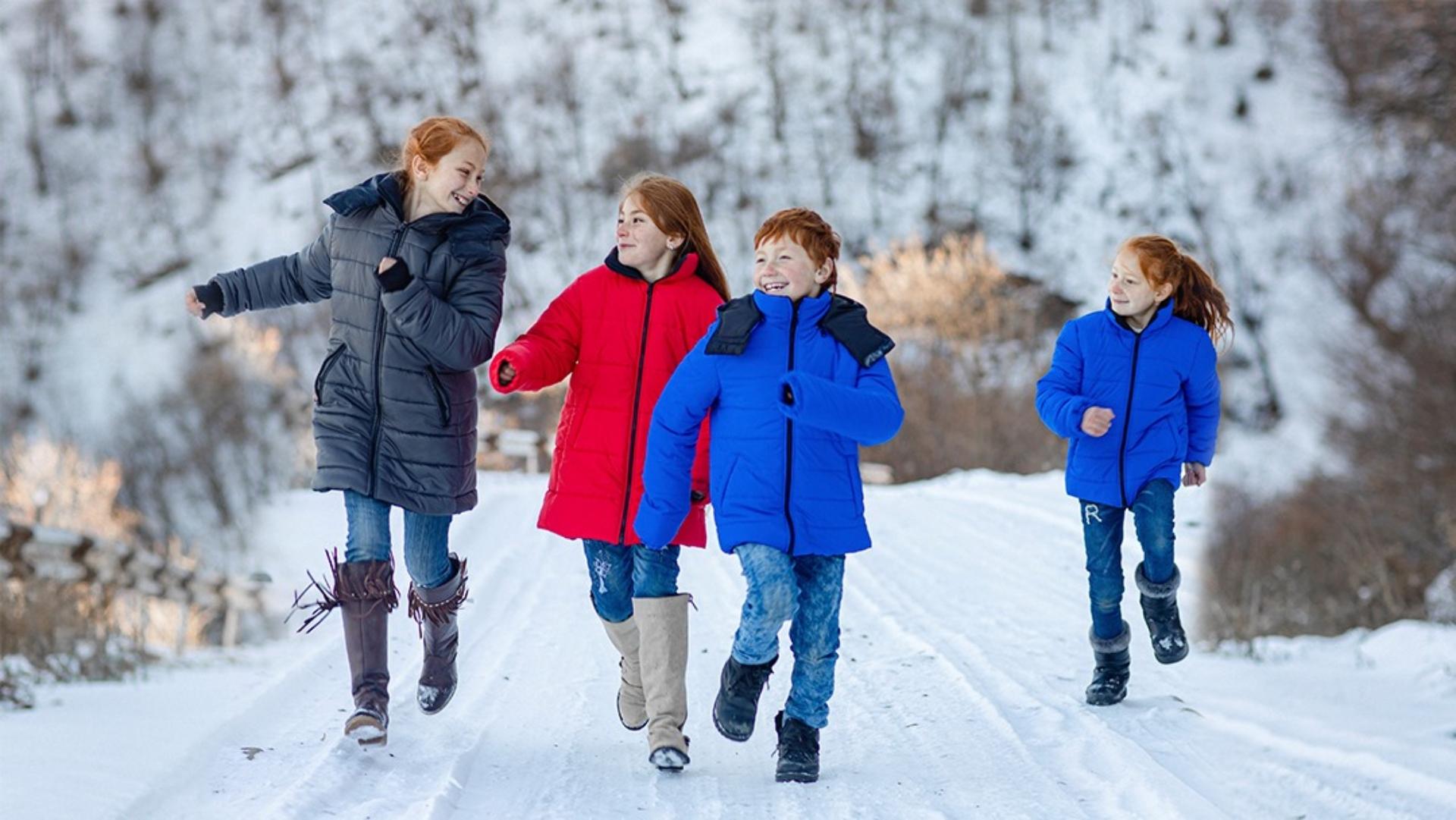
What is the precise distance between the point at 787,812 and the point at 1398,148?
20.7 meters

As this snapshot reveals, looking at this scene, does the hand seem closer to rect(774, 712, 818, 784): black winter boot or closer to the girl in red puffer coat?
the girl in red puffer coat

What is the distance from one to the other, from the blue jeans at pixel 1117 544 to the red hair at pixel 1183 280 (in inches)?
26.4

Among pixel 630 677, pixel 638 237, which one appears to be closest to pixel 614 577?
pixel 630 677

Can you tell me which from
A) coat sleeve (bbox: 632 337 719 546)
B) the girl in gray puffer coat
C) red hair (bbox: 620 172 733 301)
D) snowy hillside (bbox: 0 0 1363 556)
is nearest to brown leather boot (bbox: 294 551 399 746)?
the girl in gray puffer coat

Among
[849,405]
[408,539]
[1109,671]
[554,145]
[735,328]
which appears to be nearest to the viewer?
[849,405]

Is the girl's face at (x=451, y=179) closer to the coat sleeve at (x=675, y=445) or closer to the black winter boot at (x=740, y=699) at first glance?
the coat sleeve at (x=675, y=445)

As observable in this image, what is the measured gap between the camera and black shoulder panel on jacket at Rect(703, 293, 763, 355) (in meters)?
4.46

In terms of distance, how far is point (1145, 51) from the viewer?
40.9 m

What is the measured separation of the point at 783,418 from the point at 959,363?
14971 mm

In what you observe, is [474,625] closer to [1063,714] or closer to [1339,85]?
[1063,714]

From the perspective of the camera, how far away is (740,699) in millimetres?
4523

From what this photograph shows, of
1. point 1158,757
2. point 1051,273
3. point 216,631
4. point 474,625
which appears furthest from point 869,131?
point 1158,757

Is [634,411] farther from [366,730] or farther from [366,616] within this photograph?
[366,730]

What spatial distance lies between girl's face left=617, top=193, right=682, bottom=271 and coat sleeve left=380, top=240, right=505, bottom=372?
421 millimetres
